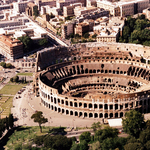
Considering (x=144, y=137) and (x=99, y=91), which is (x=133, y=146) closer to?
(x=144, y=137)

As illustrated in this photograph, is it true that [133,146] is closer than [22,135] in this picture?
Yes

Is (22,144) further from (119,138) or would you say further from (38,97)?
(38,97)

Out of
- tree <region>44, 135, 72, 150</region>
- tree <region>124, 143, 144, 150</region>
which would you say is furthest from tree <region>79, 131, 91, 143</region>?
tree <region>124, 143, 144, 150</region>

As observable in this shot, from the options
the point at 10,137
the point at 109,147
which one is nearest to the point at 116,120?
the point at 109,147

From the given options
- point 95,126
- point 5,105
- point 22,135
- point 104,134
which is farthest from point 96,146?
point 5,105

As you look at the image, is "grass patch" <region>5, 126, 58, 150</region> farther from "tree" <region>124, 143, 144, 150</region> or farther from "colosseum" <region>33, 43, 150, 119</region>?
"tree" <region>124, 143, 144, 150</region>

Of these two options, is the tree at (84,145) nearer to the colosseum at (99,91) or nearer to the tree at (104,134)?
the tree at (104,134)

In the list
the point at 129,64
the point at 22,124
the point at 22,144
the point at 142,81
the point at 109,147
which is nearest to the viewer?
the point at 109,147

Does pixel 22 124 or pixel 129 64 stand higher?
pixel 129 64
